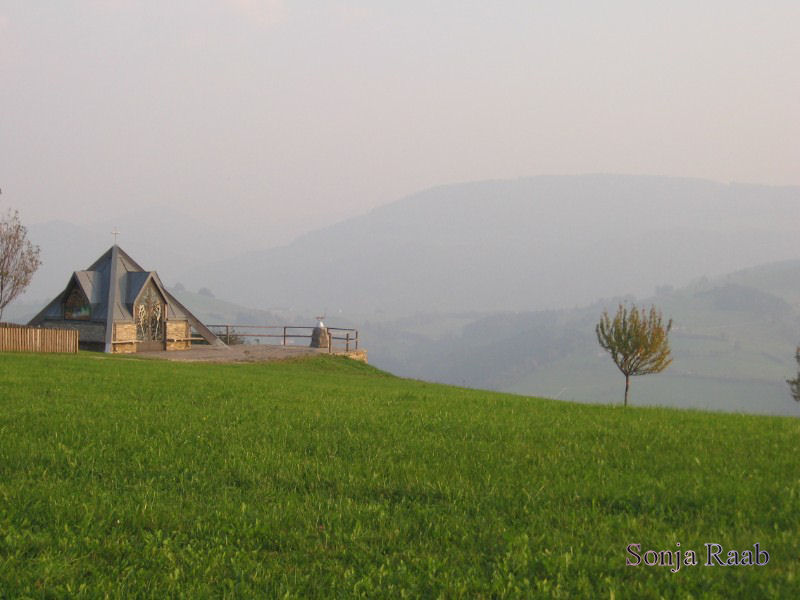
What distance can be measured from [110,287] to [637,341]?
30621 millimetres

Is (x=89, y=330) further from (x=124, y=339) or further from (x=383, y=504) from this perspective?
(x=383, y=504)

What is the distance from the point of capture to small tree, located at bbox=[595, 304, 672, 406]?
4334 centimetres

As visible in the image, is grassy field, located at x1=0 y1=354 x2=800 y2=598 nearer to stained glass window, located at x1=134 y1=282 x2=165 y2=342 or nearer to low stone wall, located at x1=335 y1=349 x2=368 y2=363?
stained glass window, located at x1=134 y1=282 x2=165 y2=342

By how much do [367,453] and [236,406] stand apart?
4927 millimetres

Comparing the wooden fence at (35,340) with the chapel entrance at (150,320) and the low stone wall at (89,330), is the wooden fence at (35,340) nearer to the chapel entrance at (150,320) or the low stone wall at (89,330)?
the low stone wall at (89,330)

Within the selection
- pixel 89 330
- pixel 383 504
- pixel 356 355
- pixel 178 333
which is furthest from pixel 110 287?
pixel 383 504

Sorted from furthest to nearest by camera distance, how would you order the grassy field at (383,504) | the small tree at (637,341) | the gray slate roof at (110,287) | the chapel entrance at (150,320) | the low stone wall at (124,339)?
the small tree at (637,341) < the chapel entrance at (150,320) < the gray slate roof at (110,287) < the low stone wall at (124,339) < the grassy field at (383,504)

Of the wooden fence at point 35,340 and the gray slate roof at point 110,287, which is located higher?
the gray slate roof at point 110,287

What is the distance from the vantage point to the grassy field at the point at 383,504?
5.68m

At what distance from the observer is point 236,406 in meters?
13.6

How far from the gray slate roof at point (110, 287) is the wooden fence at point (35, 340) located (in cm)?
593

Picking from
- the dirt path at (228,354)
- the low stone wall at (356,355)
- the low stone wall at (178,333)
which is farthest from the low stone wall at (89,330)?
the low stone wall at (356,355)

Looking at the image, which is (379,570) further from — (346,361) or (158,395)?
(346,361)

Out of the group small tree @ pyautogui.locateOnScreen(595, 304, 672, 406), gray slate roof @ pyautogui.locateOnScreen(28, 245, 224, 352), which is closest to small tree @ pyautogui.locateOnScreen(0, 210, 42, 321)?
gray slate roof @ pyautogui.locateOnScreen(28, 245, 224, 352)
